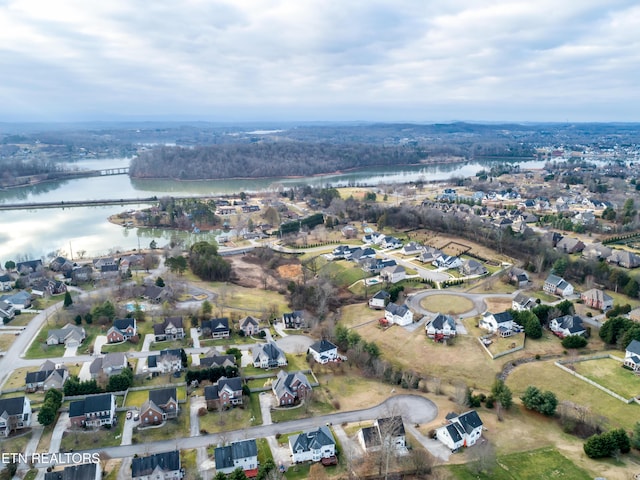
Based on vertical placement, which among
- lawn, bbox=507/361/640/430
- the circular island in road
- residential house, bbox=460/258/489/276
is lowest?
lawn, bbox=507/361/640/430

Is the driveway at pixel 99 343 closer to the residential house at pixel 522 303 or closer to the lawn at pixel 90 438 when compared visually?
the lawn at pixel 90 438

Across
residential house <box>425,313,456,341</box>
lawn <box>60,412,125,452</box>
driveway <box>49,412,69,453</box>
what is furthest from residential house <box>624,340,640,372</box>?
driveway <box>49,412,69,453</box>

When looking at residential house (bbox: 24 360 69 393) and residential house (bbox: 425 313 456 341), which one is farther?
residential house (bbox: 425 313 456 341)

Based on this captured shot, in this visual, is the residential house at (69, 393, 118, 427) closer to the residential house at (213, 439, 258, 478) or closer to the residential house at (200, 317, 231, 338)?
the residential house at (213, 439, 258, 478)

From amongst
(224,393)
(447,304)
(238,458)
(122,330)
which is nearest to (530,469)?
(238,458)

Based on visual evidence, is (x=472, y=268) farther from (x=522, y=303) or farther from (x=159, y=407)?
(x=159, y=407)

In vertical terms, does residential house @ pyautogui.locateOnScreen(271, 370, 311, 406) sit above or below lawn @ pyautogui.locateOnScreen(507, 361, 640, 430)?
above
